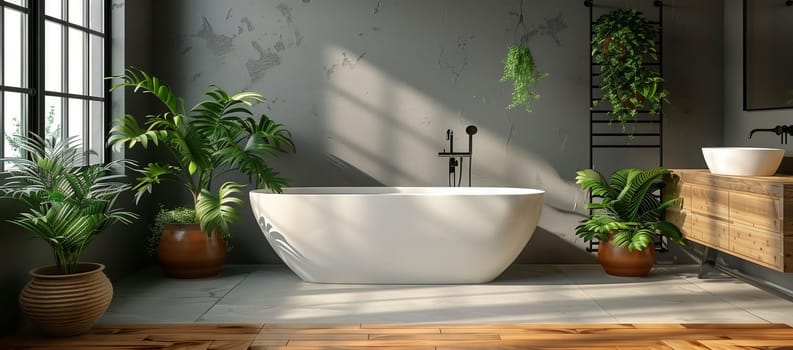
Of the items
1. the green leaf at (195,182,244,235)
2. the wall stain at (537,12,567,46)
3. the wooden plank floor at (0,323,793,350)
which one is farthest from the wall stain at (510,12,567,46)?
the wooden plank floor at (0,323,793,350)

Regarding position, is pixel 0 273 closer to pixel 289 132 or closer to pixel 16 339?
pixel 16 339

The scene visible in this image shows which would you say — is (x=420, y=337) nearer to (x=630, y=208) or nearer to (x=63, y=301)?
(x=63, y=301)

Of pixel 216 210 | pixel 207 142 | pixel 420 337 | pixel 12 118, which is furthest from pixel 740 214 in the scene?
pixel 12 118

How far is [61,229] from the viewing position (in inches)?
127

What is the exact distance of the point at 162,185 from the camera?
17.3 feet

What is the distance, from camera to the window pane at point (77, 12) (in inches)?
167

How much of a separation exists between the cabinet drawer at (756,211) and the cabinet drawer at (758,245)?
0.03 meters

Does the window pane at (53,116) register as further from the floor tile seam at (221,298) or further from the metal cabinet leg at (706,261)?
the metal cabinet leg at (706,261)

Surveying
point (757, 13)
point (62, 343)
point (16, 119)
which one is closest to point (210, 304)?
point (62, 343)

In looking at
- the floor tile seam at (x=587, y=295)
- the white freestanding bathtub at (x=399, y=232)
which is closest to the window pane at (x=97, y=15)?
the white freestanding bathtub at (x=399, y=232)

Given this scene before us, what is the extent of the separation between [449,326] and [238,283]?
1627mm

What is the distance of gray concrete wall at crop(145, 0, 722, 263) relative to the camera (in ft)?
17.2

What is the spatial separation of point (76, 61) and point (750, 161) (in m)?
3.76

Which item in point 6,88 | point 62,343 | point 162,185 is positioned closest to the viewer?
point 62,343
